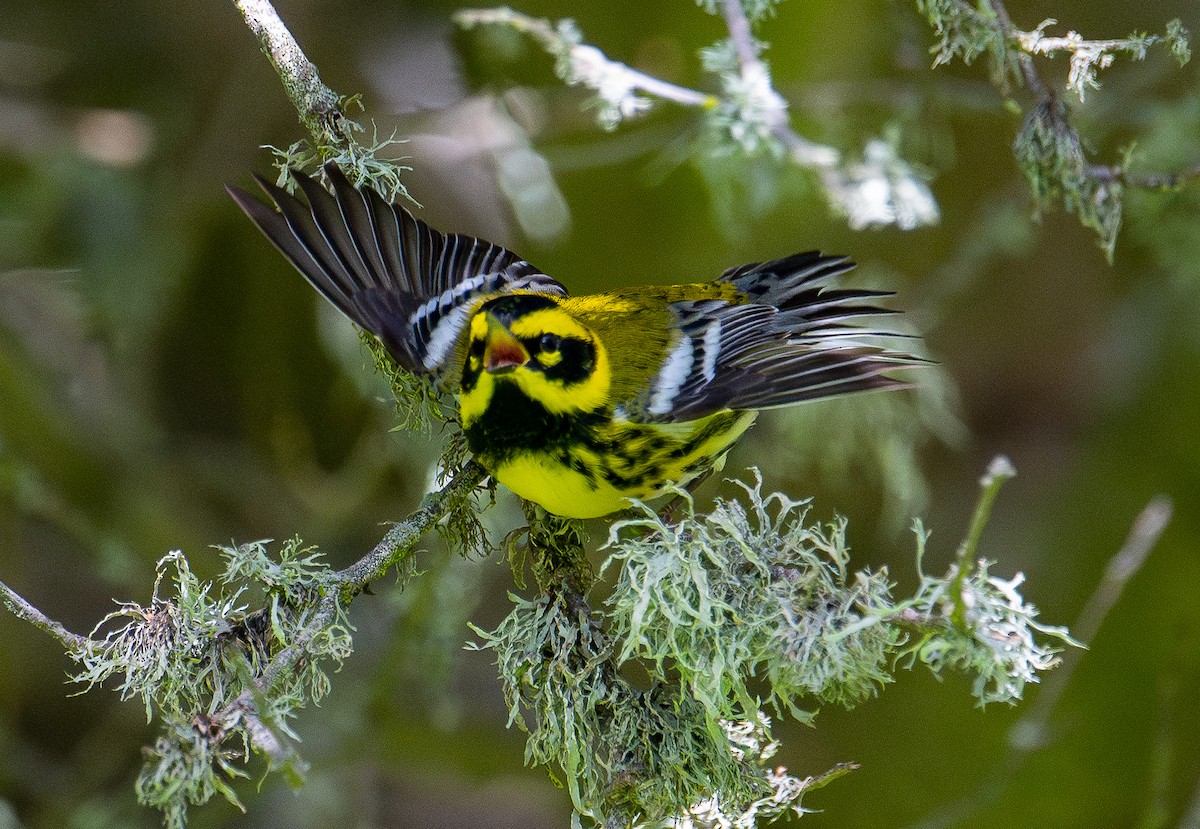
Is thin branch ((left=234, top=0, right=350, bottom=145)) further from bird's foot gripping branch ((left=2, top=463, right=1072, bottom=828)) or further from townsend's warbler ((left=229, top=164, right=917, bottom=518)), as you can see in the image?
bird's foot gripping branch ((left=2, top=463, right=1072, bottom=828))

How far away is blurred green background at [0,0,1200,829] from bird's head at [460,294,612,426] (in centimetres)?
98

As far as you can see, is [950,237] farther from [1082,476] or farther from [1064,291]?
[1082,476]

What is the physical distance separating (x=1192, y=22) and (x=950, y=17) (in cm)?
210

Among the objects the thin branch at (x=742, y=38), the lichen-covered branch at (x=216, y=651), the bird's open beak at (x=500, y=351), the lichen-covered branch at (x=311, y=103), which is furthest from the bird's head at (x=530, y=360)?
the thin branch at (x=742, y=38)

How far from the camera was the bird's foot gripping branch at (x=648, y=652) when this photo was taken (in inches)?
51.8

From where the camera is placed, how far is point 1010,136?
3805 millimetres

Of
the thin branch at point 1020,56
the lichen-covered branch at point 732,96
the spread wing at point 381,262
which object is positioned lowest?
the spread wing at point 381,262

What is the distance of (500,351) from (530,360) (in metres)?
0.06

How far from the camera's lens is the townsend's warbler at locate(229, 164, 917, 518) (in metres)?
1.90

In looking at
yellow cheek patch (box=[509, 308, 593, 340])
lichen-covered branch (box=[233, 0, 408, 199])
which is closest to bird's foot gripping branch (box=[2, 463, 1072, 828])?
yellow cheek patch (box=[509, 308, 593, 340])

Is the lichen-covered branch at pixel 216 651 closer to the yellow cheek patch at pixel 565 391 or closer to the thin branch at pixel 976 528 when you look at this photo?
the yellow cheek patch at pixel 565 391

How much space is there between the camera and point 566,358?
79.7 inches

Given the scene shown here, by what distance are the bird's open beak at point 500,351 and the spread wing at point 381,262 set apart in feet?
0.48

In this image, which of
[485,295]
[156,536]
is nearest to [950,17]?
[485,295]
